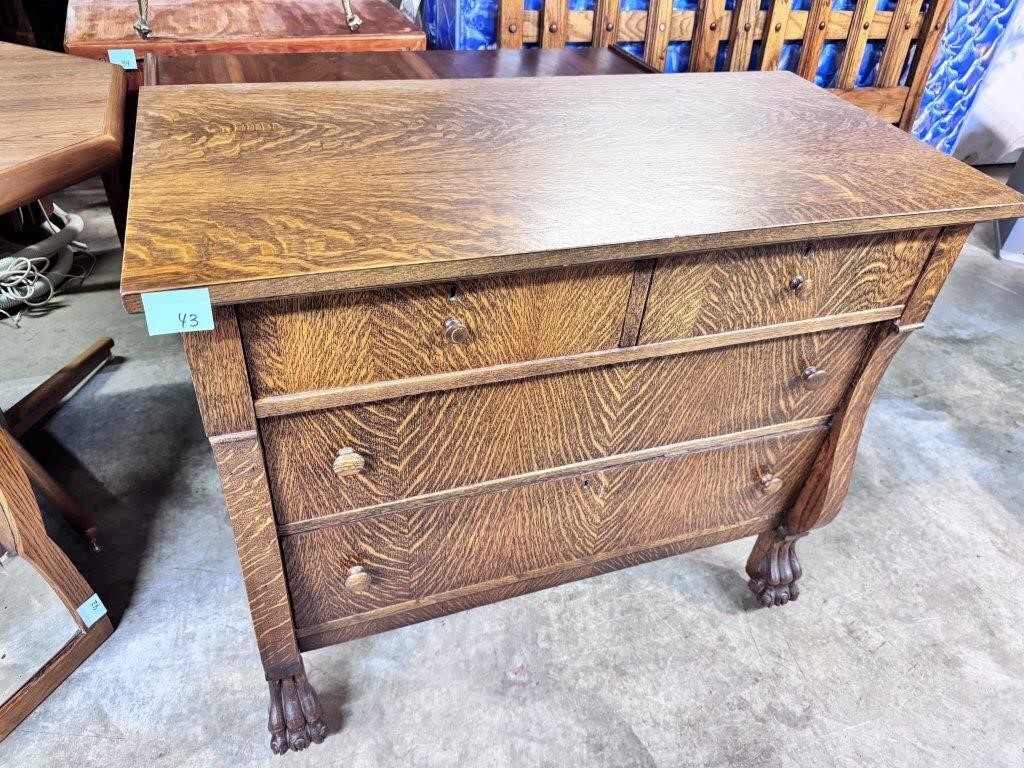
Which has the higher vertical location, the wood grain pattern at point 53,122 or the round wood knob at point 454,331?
the wood grain pattern at point 53,122

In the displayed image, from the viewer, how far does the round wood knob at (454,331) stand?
0.87 meters

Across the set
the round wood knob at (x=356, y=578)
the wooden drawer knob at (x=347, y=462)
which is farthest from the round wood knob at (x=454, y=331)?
the round wood knob at (x=356, y=578)

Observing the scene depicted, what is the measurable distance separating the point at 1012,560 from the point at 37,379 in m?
2.64

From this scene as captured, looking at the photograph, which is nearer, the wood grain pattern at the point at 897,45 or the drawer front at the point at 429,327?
the drawer front at the point at 429,327

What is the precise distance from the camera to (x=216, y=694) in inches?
53.7

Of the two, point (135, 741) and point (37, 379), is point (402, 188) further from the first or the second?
point (37, 379)

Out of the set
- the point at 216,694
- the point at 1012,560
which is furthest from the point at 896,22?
the point at 216,694

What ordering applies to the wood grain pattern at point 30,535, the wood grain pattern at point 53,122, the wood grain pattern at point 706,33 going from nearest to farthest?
1. the wood grain pattern at point 53,122
2. the wood grain pattern at point 30,535
3. the wood grain pattern at point 706,33

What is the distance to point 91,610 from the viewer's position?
54.6 inches

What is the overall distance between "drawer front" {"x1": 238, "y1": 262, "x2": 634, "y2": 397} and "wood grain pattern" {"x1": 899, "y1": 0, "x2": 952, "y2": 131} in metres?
2.31

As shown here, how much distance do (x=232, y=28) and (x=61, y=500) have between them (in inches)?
51.4

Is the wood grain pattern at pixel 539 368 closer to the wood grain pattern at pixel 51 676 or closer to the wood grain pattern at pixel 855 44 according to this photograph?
the wood grain pattern at pixel 51 676

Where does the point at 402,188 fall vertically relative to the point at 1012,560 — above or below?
above

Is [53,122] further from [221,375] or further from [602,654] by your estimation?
[602,654]
